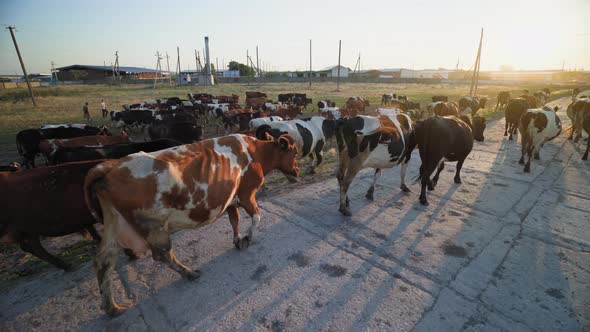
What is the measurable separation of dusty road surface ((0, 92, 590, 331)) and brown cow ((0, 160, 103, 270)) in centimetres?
58

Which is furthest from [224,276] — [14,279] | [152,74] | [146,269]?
[152,74]

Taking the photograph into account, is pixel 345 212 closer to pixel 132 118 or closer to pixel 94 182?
pixel 94 182

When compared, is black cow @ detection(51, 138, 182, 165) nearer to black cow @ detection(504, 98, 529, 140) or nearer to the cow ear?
the cow ear

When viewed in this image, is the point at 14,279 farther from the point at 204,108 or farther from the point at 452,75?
the point at 452,75

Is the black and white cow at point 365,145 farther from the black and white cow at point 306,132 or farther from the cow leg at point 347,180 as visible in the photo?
the black and white cow at point 306,132

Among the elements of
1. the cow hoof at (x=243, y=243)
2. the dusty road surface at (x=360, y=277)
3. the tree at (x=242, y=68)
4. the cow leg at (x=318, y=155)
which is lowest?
the dusty road surface at (x=360, y=277)

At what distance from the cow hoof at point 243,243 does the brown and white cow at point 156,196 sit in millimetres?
706

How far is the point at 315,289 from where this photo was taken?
3.36 metres

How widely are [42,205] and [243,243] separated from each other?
2.47 m

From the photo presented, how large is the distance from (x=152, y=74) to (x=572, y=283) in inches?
3946

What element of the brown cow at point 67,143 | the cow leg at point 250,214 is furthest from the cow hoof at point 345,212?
the brown cow at point 67,143

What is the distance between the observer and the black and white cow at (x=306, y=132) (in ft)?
24.1

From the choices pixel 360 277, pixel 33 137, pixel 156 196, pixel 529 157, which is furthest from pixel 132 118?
pixel 529 157

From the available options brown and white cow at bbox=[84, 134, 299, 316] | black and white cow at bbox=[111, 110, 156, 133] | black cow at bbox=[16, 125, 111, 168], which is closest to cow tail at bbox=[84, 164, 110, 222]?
brown and white cow at bbox=[84, 134, 299, 316]
